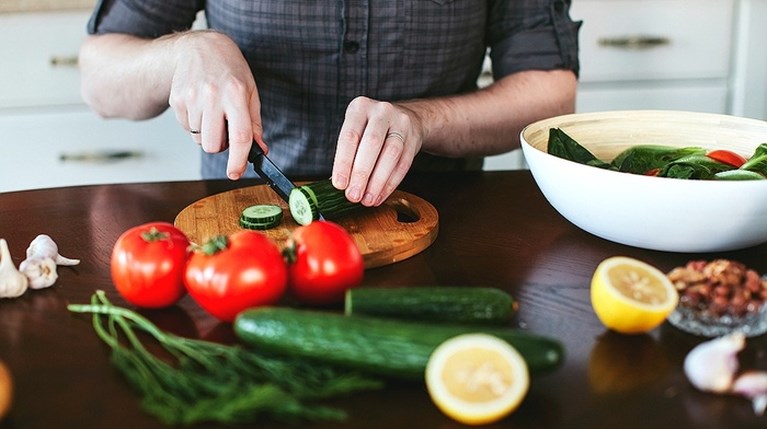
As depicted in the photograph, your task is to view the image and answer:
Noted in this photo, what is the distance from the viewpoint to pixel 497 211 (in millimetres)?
1218

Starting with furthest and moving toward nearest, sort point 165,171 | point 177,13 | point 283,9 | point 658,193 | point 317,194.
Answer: point 165,171 < point 177,13 < point 283,9 < point 317,194 < point 658,193

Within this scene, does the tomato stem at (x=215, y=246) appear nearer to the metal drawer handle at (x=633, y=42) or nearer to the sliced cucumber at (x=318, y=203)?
the sliced cucumber at (x=318, y=203)

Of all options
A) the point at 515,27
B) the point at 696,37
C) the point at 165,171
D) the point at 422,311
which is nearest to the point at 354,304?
the point at 422,311

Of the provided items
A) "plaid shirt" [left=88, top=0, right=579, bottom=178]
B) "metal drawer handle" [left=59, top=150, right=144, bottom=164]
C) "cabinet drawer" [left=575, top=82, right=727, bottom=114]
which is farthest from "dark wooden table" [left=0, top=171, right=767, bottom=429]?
"cabinet drawer" [left=575, top=82, right=727, bottom=114]

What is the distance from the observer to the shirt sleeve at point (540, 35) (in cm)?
155

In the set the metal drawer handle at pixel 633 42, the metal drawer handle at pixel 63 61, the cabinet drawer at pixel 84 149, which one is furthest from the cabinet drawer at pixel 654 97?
the metal drawer handle at pixel 63 61

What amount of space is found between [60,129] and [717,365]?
1935 mm

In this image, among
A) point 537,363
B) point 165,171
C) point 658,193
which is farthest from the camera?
point 165,171

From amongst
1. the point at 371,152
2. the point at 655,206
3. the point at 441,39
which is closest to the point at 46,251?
the point at 371,152

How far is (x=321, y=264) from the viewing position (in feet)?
2.81

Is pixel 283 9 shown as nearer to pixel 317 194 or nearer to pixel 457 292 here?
pixel 317 194

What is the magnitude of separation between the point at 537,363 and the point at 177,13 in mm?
1094

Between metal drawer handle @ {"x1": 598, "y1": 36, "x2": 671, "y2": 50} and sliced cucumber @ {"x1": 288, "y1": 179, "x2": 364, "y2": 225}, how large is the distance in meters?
1.52

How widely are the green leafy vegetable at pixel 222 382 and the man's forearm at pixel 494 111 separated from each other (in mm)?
689
